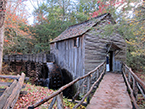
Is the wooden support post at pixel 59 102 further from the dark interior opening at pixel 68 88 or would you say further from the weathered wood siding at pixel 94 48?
the dark interior opening at pixel 68 88

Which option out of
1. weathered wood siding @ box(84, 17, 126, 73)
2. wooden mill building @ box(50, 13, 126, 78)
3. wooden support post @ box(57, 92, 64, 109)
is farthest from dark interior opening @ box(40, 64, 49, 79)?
wooden support post @ box(57, 92, 64, 109)

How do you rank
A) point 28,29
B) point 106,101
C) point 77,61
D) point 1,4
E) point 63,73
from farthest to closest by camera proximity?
1. point 28,29
2. point 63,73
3. point 77,61
4. point 1,4
5. point 106,101

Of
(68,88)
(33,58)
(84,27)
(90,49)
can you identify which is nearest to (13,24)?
(33,58)

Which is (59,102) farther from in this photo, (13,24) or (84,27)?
(13,24)

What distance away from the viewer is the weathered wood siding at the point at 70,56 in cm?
968

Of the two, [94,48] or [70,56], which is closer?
[94,48]

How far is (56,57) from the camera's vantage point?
47.0 feet

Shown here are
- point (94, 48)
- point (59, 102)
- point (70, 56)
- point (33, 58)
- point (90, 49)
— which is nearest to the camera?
point (59, 102)

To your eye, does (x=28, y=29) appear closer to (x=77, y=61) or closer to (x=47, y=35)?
(x=47, y=35)

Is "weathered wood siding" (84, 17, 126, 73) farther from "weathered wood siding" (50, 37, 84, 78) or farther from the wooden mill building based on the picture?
"weathered wood siding" (50, 37, 84, 78)

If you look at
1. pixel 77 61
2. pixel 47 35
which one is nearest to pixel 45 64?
pixel 77 61

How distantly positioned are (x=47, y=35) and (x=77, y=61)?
11074 mm

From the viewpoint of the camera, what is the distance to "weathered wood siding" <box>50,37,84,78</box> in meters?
9.68

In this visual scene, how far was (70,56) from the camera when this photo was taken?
11.3m
